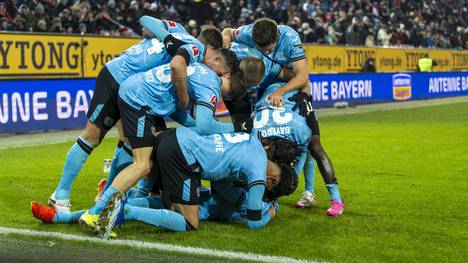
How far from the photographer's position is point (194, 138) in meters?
6.27

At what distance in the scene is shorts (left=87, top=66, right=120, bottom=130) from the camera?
7031mm

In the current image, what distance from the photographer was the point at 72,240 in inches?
228

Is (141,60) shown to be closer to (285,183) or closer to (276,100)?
(276,100)

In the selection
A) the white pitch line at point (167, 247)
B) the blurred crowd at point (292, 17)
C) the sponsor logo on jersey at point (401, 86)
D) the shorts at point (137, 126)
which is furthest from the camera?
the sponsor logo on jersey at point (401, 86)

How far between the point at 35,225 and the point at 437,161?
21.6 feet

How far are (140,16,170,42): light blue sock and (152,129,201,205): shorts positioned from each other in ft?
3.68

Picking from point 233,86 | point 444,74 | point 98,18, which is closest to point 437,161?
point 233,86

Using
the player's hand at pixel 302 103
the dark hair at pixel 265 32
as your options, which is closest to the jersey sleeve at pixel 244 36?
the dark hair at pixel 265 32

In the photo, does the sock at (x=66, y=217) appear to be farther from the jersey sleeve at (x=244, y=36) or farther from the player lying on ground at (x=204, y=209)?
the jersey sleeve at (x=244, y=36)

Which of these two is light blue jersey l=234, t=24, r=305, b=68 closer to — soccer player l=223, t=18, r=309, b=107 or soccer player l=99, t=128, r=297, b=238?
soccer player l=223, t=18, r=309, b=107

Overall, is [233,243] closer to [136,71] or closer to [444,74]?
[136,71]

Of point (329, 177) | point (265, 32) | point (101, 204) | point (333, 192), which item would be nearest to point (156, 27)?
point (265, 32)

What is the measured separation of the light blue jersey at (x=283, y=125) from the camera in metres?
7.26

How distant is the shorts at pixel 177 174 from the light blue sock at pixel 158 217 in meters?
0.15
